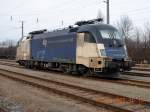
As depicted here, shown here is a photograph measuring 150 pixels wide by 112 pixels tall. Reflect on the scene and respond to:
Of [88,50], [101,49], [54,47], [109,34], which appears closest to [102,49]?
[101,49]

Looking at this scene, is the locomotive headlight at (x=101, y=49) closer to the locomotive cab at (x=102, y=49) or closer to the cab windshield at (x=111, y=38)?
the locomotive cab at (x=102, y=49)

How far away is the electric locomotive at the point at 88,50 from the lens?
66.1ft

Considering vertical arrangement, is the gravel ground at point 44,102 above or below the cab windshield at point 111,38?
below

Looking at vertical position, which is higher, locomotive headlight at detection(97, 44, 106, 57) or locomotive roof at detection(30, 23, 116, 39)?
locomotive roof at detection(30, 23, 116, 39)

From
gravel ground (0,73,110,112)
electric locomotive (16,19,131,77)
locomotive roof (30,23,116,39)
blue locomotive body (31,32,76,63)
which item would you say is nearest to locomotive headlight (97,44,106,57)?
electric locomotive (16,19,131,77)

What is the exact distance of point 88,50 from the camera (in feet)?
68.7

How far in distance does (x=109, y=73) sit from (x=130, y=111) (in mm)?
11977

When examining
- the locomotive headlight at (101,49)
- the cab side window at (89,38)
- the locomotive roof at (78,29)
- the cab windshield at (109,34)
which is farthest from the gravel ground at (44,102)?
the locomotive roof at (78,29)

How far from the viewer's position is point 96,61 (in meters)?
20.0

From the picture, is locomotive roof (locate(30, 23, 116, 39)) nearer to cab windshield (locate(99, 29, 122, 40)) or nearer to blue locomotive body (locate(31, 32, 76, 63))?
blue locomotive body (locate(31, 32, 76, 63))

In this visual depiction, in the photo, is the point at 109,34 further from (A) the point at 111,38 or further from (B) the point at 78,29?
(B) the point at 78,29

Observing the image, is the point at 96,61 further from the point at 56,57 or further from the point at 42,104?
the point at 42,104

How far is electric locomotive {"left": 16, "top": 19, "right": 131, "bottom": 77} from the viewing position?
66.1 ft

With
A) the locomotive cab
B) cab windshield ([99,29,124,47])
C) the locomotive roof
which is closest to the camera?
the locomotive cab
